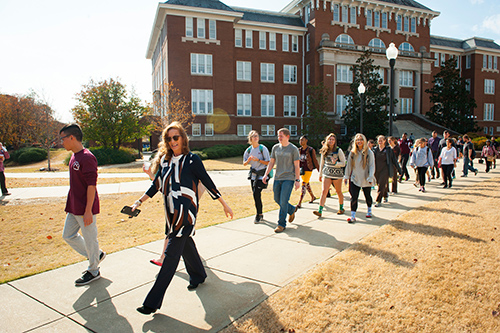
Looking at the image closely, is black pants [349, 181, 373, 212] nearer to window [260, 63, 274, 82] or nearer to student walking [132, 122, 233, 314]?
student walking [132, 122, 233, 314]

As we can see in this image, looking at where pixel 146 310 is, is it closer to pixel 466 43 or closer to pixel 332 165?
pixel 332 165

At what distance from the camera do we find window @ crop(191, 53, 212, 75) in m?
37.8

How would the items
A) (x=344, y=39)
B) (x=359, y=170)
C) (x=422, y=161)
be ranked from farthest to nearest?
1. (x=344, y=39)
2. (x=422, y=161)
3. (x=359, y=170)

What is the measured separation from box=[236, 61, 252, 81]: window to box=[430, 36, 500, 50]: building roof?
34.2m

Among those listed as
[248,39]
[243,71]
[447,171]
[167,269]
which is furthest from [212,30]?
[167,269]

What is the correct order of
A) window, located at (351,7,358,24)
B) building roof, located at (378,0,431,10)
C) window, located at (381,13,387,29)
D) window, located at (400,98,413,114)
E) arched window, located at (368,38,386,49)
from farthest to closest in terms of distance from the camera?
window, located at (400,98,413,114), building roof, located at (378,0,431,10), window, located at (381,13,387,29), arched window, located at (368,38,386,49), window, located at (351,7,358,24)

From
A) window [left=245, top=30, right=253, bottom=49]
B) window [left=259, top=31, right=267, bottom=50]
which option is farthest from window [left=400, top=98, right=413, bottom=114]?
window [left=245, top=30, right=253, bottom=49]

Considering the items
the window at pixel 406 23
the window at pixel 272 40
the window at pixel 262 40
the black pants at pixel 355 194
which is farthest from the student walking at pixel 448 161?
the window at pixel 406 23

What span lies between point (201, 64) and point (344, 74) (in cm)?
1850

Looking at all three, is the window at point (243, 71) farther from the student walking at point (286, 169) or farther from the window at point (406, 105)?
the student walking at point (286, 169)

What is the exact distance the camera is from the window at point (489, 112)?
59.1m

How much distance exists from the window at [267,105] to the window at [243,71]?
305 cm

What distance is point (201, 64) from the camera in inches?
1502

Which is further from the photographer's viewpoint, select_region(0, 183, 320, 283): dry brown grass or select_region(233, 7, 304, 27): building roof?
select_region(233, 7, 304, 27): building roof
